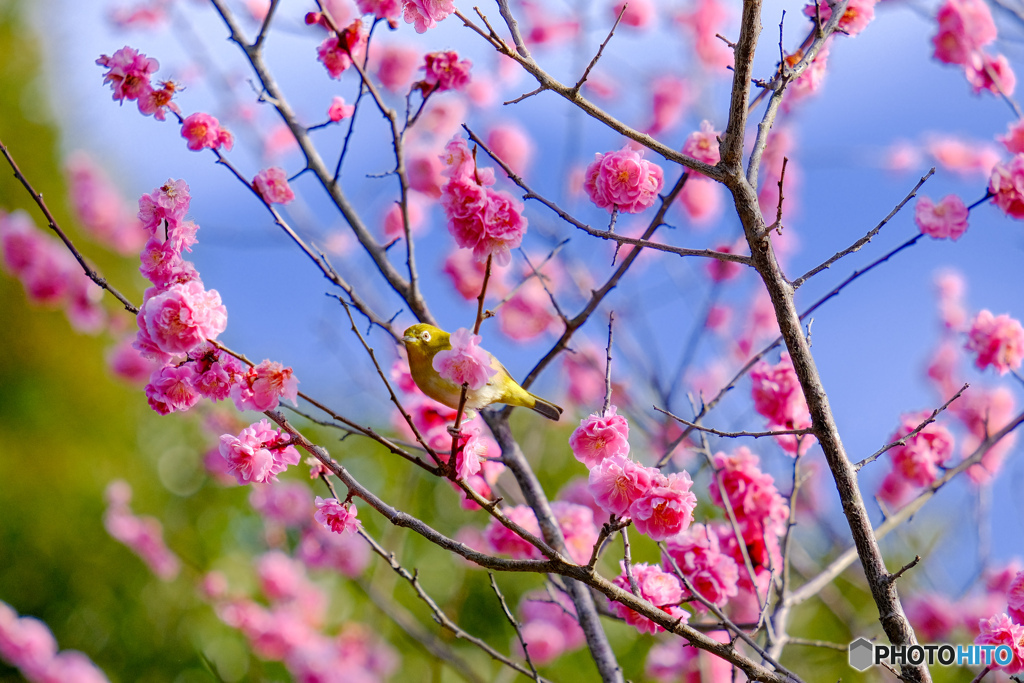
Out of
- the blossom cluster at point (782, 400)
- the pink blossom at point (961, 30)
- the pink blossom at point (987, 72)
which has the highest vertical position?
the pink blossom at point (961, 30)

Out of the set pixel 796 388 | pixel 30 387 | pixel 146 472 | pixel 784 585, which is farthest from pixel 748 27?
pixel 30 387

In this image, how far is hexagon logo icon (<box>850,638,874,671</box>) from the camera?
5.68 ft

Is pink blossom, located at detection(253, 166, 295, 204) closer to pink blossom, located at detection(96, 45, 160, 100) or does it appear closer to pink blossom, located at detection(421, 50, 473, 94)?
pink blossom, located at detection(96, 45, 160, 100)

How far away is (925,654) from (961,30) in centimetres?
234

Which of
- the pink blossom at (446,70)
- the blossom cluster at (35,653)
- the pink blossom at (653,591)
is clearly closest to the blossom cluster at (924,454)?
the pink blossom at (653,591)

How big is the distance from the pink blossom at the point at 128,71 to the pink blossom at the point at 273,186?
36 centimetres

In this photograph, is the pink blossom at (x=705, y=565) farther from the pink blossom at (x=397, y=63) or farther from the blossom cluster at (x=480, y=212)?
the pink blossom at (x=397, y=63)

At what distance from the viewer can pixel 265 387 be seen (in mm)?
1317

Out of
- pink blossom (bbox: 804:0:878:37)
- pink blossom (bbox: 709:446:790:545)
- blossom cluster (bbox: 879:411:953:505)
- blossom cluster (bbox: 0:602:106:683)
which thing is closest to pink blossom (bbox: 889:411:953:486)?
blossom cluster (bbox: 879:411:953:505)

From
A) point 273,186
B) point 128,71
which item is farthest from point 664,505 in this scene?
point 128,71

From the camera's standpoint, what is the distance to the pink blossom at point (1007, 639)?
1457 mm

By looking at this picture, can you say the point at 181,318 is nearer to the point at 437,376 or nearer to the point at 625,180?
the point at 437,376

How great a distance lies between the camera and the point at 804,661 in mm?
4133

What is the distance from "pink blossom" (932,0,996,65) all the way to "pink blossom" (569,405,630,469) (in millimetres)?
2254
